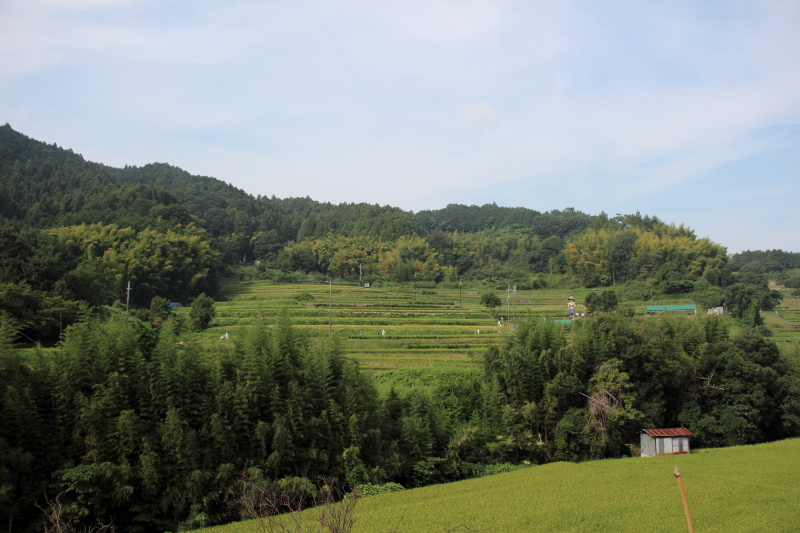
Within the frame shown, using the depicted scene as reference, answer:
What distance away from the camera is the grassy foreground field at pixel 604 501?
876cm

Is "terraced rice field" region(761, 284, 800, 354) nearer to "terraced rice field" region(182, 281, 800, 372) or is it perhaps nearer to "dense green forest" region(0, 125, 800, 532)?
"terraced rice field" region(182, 281, 800, 372)

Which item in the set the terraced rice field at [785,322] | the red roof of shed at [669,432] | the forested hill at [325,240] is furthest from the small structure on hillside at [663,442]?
the forested hill at [325,240]

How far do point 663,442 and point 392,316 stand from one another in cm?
1600

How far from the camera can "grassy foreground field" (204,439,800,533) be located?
8758 mm

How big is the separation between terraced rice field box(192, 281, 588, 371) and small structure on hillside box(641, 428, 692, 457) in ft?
16.1

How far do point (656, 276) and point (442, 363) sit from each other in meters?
26.8

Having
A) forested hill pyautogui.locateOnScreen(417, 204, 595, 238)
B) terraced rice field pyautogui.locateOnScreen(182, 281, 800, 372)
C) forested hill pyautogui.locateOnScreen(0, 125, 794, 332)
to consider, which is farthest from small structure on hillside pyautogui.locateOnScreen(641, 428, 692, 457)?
forested hill pyautogui.locateOnScreen(417, 204, 595, 238)

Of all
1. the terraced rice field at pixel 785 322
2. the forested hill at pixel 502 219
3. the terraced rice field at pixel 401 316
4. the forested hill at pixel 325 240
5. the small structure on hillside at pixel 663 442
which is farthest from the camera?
the forested hill at pixel 502 219

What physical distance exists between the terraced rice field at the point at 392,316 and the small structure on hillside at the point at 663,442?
4892mm

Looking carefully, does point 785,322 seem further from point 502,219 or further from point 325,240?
point 502,219

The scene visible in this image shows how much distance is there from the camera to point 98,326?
10.4 meters

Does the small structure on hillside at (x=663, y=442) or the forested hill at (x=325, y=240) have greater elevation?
the forested hill at (x=325, y=240)

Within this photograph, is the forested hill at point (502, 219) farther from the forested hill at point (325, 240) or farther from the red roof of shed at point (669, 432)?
the red roof of shed at point (669, 432)

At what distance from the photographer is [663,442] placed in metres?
14.1
